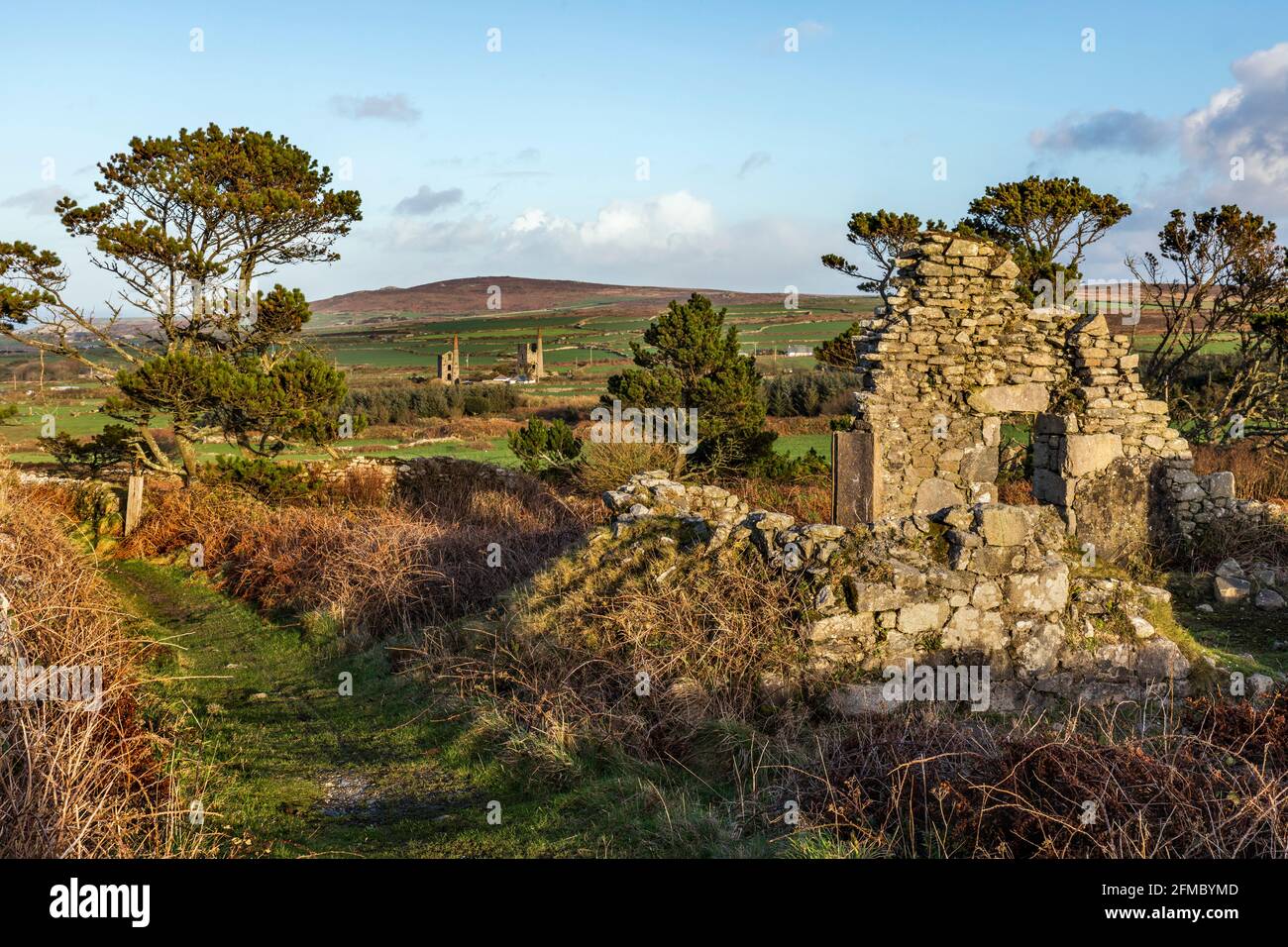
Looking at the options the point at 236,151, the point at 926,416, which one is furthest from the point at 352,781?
the point at 236,151

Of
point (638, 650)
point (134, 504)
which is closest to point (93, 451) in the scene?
point (134, 504)

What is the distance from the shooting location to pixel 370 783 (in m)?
6.35

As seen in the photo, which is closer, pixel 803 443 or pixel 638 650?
pixel 638 650

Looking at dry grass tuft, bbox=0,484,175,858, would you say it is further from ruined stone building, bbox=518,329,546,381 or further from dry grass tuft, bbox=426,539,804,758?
ruined stone building, bbox=518,329,546,381

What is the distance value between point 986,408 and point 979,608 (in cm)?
569

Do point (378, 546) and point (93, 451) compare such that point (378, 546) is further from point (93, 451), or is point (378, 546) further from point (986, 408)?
point (93, 451)

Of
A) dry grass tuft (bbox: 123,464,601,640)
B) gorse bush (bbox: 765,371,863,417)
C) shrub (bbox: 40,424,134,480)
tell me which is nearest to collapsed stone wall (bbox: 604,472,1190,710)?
dry grass tuft (bbox: 123,464,601,640)

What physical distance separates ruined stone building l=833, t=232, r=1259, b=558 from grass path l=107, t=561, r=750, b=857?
6.80 meters

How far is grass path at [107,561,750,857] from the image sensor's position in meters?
5.22

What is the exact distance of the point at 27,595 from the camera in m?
8.35

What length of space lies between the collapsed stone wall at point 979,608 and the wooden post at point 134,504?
12.0 metres

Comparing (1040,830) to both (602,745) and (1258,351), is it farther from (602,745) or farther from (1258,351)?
(1258,351)

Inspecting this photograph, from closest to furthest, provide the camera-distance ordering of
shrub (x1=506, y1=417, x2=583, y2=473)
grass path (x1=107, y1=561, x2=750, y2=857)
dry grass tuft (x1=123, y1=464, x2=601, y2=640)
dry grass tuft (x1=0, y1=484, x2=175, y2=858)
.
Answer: dry grass tuft (x1=0, y1=484, x2=175, y2=858), grass path (x1=107, y1=561, x2=750, y2=857), dry grass tuft (x1=123, y1=464, x2=601, y2=640), shrub (x1=506, y1=417, x2=583, y2=473)

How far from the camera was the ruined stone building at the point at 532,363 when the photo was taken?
57.2 meters
